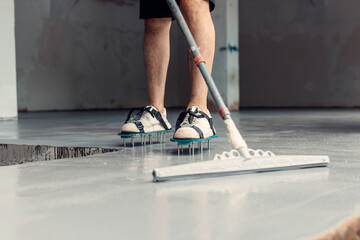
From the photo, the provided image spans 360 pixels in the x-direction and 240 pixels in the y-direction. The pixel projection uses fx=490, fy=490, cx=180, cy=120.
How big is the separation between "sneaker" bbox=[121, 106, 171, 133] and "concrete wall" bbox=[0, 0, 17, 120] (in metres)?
3.61

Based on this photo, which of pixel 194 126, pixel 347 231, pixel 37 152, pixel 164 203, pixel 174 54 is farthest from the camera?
pixel 174 54

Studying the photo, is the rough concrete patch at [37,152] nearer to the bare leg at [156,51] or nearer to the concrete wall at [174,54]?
the bare leg at [156,51]

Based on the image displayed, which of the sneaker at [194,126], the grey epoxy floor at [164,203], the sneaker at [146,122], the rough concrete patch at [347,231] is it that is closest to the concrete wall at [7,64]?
the sneaker at [146,122]

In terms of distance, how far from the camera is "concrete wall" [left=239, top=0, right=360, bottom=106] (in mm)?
9922

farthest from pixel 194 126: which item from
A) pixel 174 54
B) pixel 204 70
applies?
pixel 174 54

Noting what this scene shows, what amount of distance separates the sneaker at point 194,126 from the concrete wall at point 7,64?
3870 mm

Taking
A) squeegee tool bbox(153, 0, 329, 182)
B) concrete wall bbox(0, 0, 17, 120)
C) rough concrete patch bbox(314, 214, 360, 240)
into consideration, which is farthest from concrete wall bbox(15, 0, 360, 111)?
rough concrete patch bbox(314, 214, 360, 240)

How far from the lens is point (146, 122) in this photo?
196 cm

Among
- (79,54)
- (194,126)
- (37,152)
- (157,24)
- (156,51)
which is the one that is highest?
(79,54)

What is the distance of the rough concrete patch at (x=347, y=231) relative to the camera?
693mm

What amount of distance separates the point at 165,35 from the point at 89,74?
7700 mm

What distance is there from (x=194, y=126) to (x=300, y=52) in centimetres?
932

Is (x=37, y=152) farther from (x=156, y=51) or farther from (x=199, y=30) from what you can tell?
(x=199, y=30)

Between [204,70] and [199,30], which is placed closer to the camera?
[204,70]
